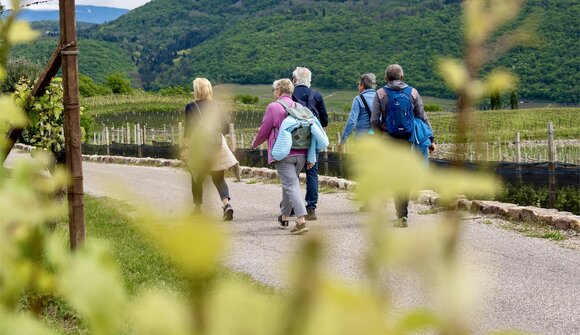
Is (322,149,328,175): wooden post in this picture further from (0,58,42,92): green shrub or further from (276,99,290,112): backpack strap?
(276,99,290,112): backpack strap

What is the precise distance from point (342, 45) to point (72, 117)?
115 metres

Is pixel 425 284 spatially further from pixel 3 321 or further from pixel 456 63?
pixel 3 321

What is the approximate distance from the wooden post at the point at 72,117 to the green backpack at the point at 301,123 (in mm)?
2916

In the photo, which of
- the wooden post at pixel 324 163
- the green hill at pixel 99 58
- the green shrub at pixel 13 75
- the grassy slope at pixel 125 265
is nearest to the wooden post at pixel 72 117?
the grassy slope at pixel 125 265

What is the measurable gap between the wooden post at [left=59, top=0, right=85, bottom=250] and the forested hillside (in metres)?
75.4

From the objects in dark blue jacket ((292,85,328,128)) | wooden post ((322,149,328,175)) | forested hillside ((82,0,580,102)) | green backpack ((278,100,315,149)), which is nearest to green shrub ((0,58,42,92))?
green backpack ((278,100,315,149))

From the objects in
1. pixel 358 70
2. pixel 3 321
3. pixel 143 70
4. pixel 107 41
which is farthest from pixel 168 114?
pixel 107 41

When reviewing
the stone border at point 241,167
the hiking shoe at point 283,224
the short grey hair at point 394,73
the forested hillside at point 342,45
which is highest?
the forested hillside at point 342,45

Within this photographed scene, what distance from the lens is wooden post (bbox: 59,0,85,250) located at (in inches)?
164

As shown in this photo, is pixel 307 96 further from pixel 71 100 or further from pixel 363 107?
pixel 71 100

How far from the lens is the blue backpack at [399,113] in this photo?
693 cm

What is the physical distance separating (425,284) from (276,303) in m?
0.08

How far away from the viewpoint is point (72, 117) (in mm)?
4258

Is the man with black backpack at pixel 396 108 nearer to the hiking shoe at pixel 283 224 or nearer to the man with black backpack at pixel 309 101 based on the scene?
the man with black backpack at pixel 309 101
